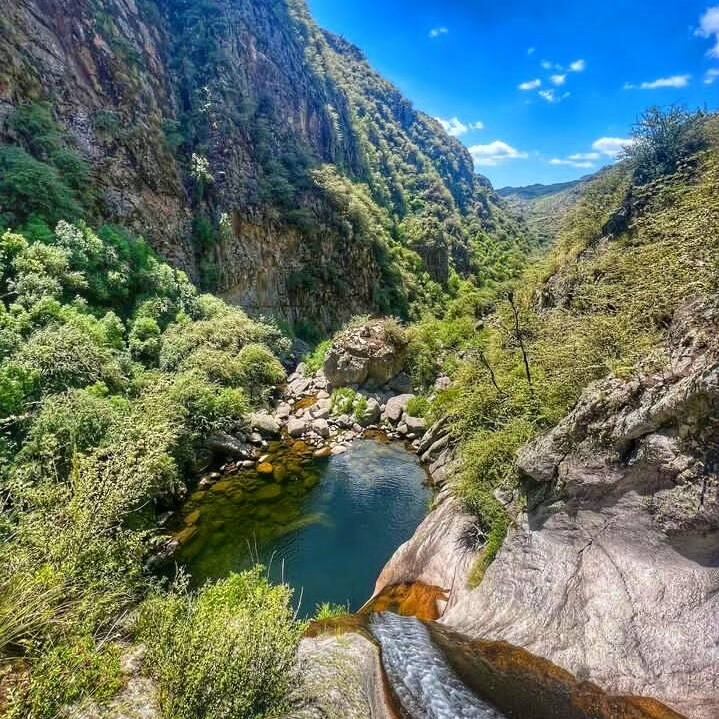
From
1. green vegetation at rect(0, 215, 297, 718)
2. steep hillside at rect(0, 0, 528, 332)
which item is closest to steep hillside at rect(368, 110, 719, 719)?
green vegetation at rect(0, 215, 297, 718)

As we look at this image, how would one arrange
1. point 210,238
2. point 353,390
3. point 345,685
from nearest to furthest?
point 345,685, point 353,390, point 210,238

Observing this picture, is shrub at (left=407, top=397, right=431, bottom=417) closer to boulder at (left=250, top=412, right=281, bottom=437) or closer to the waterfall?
boulder at (left=250, top=412, right=281, bottom=437)

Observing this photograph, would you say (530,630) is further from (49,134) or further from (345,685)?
(49,134)

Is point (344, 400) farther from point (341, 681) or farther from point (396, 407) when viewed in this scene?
point (341, 681)

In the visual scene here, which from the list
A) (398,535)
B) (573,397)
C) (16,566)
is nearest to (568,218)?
(573,397)

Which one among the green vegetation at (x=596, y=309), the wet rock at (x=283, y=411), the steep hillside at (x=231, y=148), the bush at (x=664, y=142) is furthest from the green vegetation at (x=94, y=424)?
the bush at (x=664, y=142)

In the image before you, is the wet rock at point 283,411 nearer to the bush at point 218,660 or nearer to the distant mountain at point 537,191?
the bush at point 218,660
